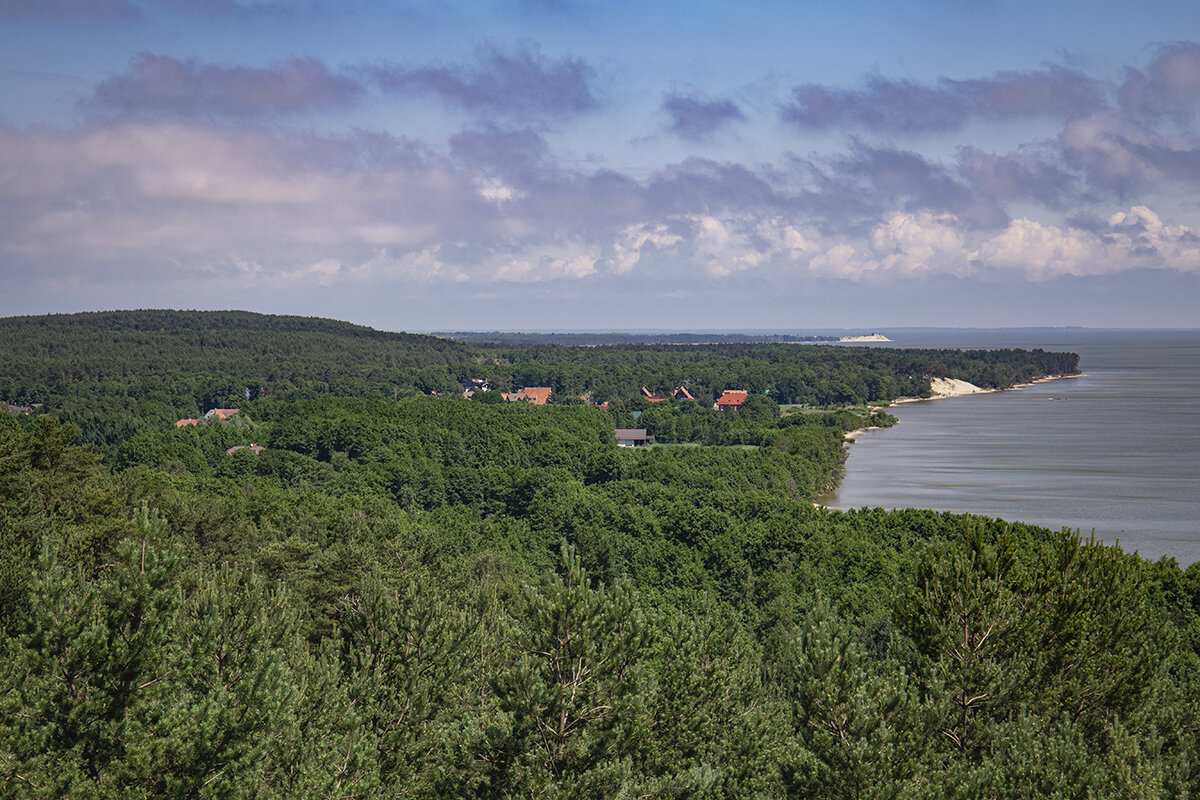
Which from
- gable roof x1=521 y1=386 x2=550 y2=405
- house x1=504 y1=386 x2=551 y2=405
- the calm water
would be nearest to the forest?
the calm water

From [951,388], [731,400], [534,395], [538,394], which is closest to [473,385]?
[538,394]

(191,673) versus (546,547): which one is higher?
(191,673)

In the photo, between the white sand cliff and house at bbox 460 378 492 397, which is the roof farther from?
the white sand cliff

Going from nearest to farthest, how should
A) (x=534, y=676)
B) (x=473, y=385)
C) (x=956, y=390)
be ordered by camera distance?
1. (x=534, y=676)
2. (x=473, y=385)
3. (x=956, y=390)

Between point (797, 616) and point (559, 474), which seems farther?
point (559, 474)

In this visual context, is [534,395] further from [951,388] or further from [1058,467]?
[1058,467]

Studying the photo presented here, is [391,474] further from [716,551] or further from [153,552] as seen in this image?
[153,552]

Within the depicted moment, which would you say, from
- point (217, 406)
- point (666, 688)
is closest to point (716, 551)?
point (666, 688)
